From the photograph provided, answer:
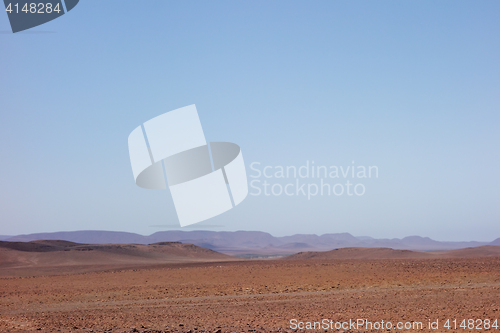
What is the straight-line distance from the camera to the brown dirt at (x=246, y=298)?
40.9 ft

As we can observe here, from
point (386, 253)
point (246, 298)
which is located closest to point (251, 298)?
point (246, 298)

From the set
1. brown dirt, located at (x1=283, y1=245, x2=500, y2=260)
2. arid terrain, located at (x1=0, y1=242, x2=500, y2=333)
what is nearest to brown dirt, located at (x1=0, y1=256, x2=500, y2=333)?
arid terrain, located at (x1=0, y1=242, x2=500, y2=333)

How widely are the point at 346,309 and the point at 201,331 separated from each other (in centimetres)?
522

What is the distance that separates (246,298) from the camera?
18.6 metres

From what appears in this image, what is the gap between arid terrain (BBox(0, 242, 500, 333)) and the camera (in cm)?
1226

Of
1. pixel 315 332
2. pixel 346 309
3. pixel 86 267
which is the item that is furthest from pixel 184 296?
pixel 86 267

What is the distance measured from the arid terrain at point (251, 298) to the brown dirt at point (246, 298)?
0.12ft

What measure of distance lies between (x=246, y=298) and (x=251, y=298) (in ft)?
0.81

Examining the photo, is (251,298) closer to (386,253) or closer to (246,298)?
(246,298)

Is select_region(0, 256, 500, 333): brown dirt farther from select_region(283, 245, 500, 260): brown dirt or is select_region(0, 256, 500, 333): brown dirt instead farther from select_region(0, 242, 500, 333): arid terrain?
select_region(283, 245, 500, 260): brown dirt

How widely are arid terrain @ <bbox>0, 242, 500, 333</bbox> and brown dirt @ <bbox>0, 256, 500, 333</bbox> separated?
0.12 ft

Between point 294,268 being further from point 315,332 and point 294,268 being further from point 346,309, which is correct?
point 315,332

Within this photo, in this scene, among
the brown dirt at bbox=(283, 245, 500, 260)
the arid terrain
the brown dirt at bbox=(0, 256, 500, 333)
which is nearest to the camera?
the arid terrain

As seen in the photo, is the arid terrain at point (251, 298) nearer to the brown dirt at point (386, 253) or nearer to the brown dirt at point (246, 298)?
the brown dirt at point (246, 298)
